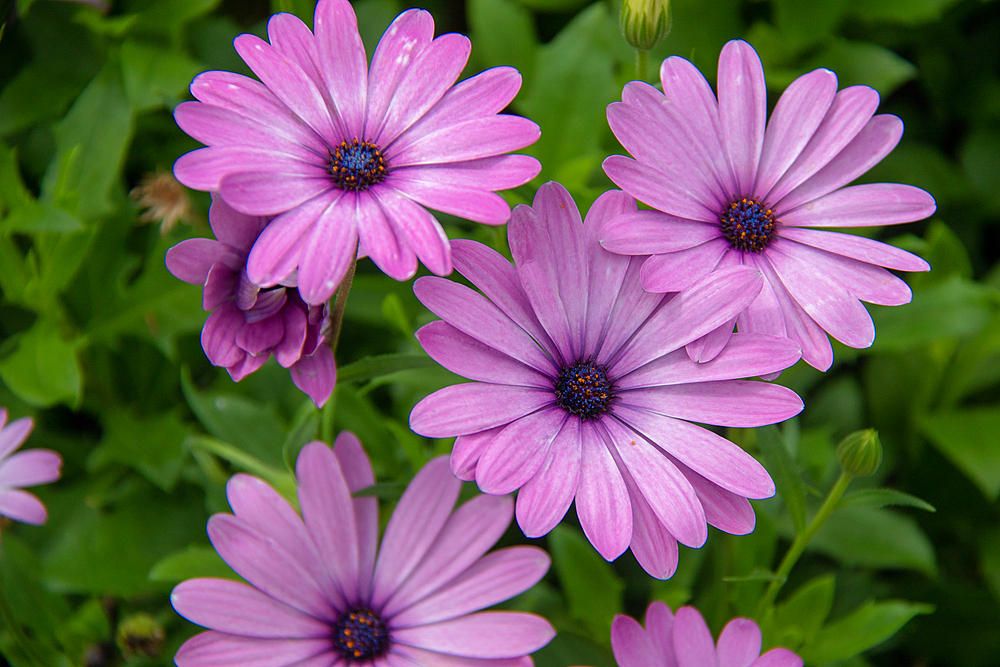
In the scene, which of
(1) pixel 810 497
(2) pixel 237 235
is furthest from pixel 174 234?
(1) pixel 810 497

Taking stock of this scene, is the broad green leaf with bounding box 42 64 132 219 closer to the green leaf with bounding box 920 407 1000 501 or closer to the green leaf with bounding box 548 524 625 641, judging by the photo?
the green leaf with bounding box 548 524 625 641

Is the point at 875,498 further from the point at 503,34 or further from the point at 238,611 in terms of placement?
the point at 503,34

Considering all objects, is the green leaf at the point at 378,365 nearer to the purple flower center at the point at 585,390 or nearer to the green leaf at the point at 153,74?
the purple flower center at the point at 585,390

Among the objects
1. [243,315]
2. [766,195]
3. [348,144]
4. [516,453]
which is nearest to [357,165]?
[348,144]

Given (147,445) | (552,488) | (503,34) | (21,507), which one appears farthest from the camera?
(503,34)

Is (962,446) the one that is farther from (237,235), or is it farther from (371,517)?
(237,235)

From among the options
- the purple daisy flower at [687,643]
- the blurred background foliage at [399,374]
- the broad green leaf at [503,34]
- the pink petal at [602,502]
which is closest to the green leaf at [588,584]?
the blurred background foliage at [399,374]

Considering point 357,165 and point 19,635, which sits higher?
point 357,165
